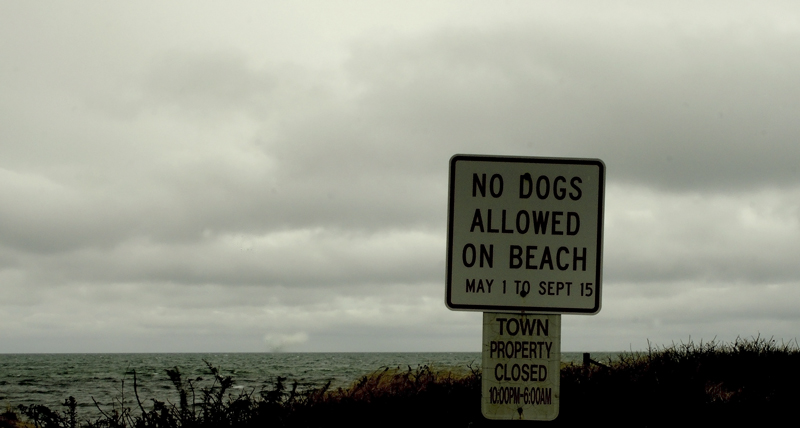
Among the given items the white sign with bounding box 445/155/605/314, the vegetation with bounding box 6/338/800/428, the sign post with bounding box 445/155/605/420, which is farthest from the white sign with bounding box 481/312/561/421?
the vegetation with bounding box 6/338/800/428

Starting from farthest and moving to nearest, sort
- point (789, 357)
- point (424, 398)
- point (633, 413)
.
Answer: point (789, 357) → point (424, 398) → point (633, 413)

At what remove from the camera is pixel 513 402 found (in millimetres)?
3867

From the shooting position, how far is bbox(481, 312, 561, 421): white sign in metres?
3.87

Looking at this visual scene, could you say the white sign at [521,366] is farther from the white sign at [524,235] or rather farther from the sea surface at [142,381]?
the sea surface at [142,381]

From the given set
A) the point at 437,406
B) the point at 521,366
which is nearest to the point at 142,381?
the point at 437,406

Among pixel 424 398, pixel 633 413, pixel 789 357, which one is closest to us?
pixel 633 413

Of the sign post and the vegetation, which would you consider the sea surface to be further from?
the sign post

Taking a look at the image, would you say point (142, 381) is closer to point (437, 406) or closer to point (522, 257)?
point (437, 406)

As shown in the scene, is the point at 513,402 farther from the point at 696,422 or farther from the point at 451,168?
the point at 696,422

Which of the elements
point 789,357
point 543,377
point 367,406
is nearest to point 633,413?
point 367,406

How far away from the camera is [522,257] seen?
3.78 m

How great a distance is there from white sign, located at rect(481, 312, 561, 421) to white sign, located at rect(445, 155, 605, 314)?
15 cm

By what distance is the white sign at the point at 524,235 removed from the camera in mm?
3768

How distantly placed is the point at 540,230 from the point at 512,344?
0.61m
